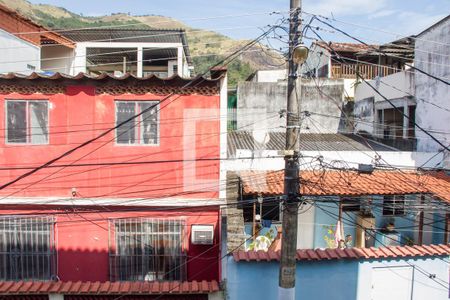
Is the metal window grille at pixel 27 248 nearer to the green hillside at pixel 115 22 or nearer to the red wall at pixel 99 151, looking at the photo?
the red wall at pixel 99 151

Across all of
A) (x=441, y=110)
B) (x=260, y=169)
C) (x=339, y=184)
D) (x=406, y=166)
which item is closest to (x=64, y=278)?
(x=260, y=169)

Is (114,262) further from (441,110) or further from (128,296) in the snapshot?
(441,110)

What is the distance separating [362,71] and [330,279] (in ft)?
50.9

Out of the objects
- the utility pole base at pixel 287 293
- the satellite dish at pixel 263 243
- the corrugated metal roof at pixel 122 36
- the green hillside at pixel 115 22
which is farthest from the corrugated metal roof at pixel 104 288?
the green hillside at pixel 115 22

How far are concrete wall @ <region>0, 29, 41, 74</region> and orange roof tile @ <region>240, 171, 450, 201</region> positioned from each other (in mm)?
7959

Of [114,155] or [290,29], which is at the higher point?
[290,29]

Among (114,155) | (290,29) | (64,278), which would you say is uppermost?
(290,29)

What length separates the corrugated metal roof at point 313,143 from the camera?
45.8 ft

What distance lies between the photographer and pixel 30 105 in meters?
9.41

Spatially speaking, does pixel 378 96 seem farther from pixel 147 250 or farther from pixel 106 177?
pixel 106 177

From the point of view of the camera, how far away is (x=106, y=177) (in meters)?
9.52

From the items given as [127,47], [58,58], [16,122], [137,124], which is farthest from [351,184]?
[58,58]

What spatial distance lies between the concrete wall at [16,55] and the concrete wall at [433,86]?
44.9 feet

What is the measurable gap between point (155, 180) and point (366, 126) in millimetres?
12424
